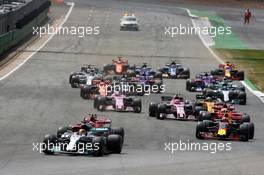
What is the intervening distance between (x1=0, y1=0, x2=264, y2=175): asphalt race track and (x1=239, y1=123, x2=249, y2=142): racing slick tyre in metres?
0.28

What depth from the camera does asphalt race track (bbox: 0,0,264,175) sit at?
2027 centimetres

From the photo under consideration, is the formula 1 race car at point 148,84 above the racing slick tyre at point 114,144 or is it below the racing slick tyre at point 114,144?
above

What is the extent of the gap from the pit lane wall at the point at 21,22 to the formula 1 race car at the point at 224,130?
92.0 feet

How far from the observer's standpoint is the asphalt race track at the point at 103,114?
2027 cm

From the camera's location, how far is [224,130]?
27.2 m

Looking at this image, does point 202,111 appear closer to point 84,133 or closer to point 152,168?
point 84,133

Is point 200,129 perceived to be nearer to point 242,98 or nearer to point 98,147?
point 98,147

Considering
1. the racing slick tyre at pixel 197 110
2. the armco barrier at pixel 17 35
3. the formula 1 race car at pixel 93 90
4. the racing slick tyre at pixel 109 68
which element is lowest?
the racing slick tyre at pixel 197 110

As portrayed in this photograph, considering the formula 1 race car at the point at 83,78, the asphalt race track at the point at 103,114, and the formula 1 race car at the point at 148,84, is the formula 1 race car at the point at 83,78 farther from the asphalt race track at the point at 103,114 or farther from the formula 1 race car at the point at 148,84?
the formula 1 race car at the point at 148,84

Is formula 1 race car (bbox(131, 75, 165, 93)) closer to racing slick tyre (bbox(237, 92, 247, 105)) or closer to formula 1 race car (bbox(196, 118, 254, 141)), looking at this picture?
racing slick tyre (bbox(237, 92, 247, 105))

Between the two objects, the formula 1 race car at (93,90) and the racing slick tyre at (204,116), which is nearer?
the racing slick tyre at (204,116)

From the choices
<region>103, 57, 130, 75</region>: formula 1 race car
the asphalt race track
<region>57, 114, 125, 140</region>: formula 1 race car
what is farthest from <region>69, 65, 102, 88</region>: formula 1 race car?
<region>57, 114, 125, 140</region>: formula 1 race car

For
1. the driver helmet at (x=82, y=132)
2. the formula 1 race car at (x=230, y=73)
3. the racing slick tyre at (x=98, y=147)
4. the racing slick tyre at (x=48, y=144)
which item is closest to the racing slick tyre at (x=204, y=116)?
the driver helmet at (x=82, y=132)

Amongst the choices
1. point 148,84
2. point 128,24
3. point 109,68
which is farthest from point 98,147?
point 128,24
